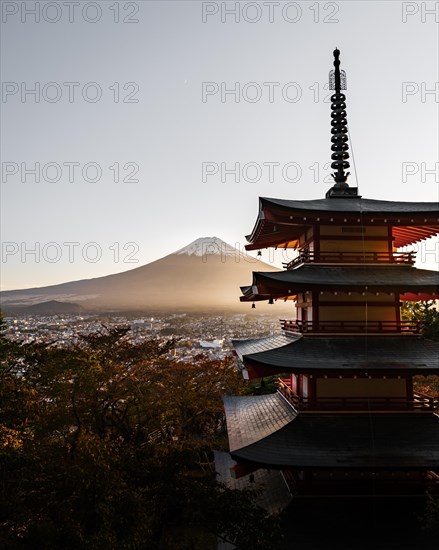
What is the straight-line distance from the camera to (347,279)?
12.1 metres

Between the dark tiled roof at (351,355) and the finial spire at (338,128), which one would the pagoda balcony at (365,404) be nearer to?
the dark tiled roof at (351,355)

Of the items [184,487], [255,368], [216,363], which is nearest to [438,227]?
[255,368]

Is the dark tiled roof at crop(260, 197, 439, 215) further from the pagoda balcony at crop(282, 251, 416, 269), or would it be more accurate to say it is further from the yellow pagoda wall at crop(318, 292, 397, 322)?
the yellow pagoda wall at crop(318, 292, 397, 322)

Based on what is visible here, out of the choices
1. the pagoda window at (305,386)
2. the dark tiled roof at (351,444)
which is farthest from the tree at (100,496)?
the pagoda window at (305,386)

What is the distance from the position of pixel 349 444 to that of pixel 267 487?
10.5 feet

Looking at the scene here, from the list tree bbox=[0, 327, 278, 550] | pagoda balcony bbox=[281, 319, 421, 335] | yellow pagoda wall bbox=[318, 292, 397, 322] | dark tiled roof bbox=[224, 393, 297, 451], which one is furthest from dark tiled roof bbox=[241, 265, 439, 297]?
tree bbox=[0, 327, 278, 550]

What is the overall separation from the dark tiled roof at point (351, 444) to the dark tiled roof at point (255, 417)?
0.65m

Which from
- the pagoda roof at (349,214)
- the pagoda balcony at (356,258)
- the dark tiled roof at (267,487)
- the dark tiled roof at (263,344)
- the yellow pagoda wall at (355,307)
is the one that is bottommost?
the dark tiled roof at (267,487)

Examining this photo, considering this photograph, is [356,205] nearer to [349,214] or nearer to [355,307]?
[349,214]

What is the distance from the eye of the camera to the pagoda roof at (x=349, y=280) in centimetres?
1179

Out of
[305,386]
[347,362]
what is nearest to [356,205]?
[347,362]

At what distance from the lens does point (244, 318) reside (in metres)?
195

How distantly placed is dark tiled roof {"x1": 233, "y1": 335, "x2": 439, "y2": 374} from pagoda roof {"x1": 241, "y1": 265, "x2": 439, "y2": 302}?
1.44 metres

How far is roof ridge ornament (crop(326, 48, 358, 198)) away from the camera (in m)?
14.9
